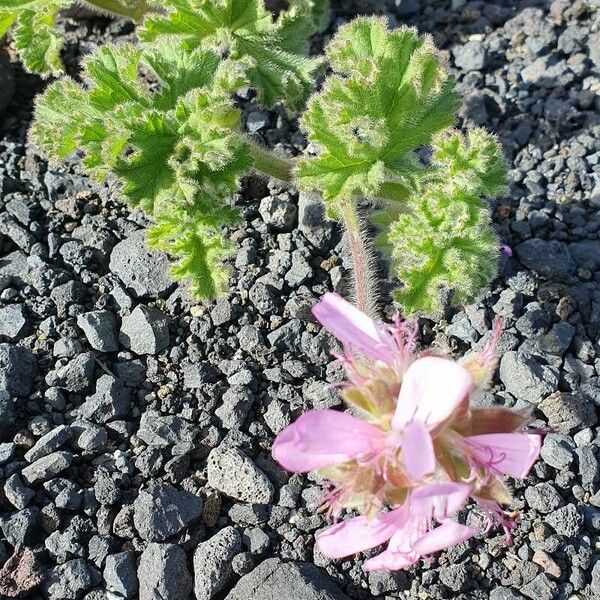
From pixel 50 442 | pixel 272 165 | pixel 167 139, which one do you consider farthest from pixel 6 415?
pixel 272 165

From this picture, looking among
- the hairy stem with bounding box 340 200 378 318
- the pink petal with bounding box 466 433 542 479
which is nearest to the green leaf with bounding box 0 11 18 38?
the hairy stem with bounding box 340 200 378 318

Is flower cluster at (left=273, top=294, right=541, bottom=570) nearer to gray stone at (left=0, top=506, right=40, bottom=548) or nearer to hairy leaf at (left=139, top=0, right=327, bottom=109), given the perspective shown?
gray stone at (left=0, top=506, right=40, bottom=548)

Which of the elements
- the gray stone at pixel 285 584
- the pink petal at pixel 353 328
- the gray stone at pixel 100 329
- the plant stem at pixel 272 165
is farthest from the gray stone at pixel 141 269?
the pink petal at pixel 353 328

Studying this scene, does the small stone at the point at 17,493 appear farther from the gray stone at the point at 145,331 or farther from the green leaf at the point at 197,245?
the green leaf at the point at 197,245

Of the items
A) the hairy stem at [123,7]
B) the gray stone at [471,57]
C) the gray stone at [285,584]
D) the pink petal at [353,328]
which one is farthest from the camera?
the gray stone at [471,57]

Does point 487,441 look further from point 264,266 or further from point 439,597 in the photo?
point 264,266

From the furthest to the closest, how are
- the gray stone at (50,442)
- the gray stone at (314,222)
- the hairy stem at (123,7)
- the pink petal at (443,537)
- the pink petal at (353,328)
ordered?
1. the hairy stem at (123,7)
2. the gray stone at (314,222)
3. the gray stone at (50,442)
4. the pink petal at (353,328)
5. the pink petal at (443,537)
